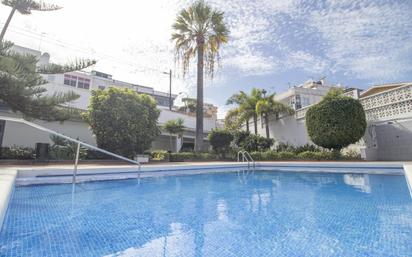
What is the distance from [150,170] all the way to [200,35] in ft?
37.7

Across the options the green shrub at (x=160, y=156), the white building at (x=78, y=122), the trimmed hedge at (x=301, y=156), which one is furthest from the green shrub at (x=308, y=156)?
the white building at (x=78, y=122)

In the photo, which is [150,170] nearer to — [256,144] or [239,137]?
[256,144]

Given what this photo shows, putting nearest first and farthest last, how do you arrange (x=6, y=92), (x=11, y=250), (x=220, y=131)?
1. (x=11, y=250)
2. (x=6, y=92)
3. (x=220, y=131)

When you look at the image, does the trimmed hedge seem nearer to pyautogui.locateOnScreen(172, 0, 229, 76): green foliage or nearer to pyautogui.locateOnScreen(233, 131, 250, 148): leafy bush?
pyautogui.locateOnScreen(233, 131, 250, 148): leafy bush

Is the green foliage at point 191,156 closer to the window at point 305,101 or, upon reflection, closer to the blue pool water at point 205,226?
the blue pool water at point 205,226

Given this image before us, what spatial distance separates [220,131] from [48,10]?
42.3ft

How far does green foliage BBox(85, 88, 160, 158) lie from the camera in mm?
11867

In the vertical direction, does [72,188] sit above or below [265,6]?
below

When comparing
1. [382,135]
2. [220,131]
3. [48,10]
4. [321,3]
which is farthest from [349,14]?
[48,10]

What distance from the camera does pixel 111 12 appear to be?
10719 millimetres

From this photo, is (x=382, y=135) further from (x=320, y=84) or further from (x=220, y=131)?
(x=320, y=84)

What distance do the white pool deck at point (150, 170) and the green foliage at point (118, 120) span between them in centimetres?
241

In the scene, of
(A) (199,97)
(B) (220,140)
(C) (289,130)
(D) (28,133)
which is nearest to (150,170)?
(A) (199,97)

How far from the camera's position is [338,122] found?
41.6 feet
